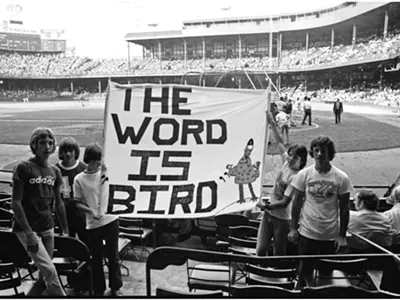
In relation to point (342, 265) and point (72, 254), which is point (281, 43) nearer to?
point (342, 265)

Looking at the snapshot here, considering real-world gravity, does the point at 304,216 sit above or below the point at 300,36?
below

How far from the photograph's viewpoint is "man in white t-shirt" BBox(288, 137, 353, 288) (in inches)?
146

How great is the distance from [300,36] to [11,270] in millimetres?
66853

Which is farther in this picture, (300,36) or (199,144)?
(300,36)

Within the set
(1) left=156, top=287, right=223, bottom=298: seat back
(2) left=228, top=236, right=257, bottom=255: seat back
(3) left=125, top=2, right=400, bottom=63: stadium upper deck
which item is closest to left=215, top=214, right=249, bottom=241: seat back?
(2) left=228, top=236, right=257, bottom=255: seat back

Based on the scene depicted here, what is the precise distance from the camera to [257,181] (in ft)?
13.7

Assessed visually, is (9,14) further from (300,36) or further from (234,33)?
(300,36)

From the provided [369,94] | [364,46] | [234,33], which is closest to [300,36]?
[234,33]

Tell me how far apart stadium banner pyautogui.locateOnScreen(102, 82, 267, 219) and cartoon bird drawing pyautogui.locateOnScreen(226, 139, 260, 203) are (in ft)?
0.04

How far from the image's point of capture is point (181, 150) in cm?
398

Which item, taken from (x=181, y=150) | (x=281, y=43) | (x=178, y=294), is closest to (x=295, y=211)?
(x=181, y=150)

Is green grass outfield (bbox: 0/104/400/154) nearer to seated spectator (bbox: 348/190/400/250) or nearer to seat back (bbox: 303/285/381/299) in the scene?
seated spectator (bbox: 348/190/400/250)

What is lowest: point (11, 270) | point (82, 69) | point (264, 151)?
point (11, 270)

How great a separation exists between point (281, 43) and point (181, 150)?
64848mm
